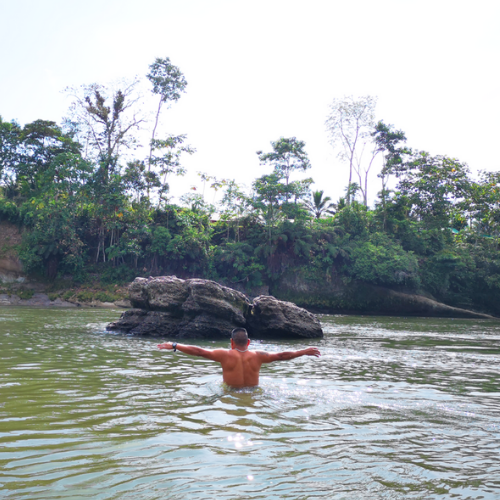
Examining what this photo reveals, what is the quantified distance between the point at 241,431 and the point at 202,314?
9.26 meters

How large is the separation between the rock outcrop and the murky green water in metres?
4.43

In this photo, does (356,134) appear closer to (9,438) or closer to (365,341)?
(365,341)

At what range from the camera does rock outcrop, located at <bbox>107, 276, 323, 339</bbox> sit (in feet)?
44.8

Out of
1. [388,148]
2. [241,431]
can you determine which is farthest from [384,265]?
[241,431]

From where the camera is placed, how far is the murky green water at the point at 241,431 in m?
3.36

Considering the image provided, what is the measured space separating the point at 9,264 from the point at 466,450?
3336 centimetres

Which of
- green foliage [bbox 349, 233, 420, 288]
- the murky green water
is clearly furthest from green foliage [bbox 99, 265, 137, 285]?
the murky green water

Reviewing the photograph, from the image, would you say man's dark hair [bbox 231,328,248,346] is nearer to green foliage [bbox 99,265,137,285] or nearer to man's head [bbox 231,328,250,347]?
man's head [bbox 231,328,250,347]

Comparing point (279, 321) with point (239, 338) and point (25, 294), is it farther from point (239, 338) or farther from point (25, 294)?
point (25, 294)

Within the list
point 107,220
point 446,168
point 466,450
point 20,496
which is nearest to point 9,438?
point 20,496

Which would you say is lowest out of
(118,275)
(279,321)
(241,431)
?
(241,431)

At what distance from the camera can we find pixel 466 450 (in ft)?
13.9

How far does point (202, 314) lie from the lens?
545 inches

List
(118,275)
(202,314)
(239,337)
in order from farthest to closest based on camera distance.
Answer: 1. (118,275)
2. (202,314)
3. (239,337)
